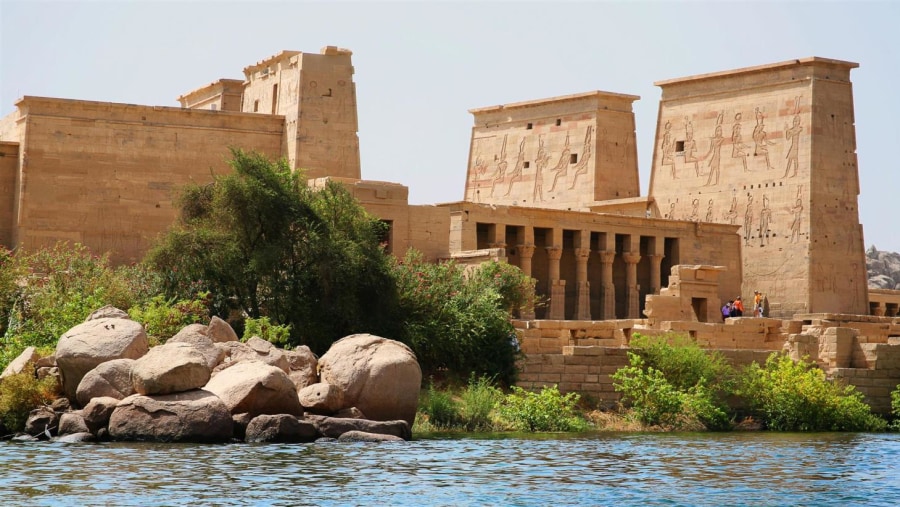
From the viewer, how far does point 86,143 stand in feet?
120

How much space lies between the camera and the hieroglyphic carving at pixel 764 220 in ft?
146

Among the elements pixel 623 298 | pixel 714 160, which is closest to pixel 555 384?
pixel 623 298

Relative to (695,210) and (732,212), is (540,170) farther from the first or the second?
(732,212)

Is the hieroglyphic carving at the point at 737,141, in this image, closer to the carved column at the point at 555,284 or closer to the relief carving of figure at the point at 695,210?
the relief carving of figure at the point at 695,210

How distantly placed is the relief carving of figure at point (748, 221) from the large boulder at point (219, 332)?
82.5 feet

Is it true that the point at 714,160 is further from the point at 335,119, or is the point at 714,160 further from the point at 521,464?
the point at 521,464

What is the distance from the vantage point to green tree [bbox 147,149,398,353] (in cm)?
2547

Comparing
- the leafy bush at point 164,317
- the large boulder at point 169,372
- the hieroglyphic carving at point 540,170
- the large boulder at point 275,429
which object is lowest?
the large boulder at point 275,429

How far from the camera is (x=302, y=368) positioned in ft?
71.1

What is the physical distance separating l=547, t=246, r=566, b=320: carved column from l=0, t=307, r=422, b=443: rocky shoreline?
19662 mm

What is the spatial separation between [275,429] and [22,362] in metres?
4.20

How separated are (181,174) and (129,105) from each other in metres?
2.11

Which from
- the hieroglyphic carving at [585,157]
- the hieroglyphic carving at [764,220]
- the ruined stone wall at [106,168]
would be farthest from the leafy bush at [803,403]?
the hieroglyphic carving at [585,157]

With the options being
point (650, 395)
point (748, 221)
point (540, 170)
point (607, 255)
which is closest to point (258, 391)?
point (650, 395)
